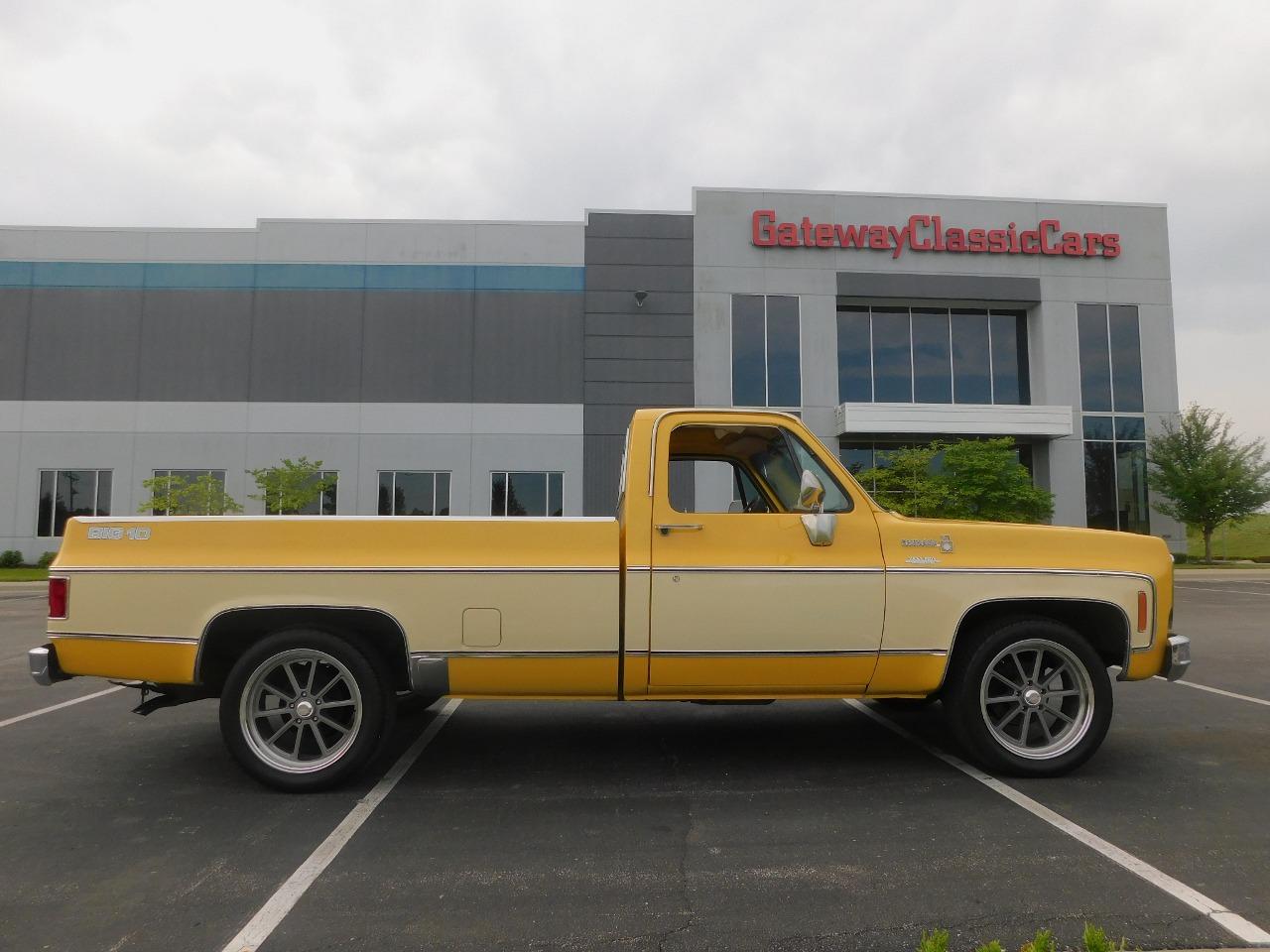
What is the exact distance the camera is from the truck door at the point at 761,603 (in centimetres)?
424

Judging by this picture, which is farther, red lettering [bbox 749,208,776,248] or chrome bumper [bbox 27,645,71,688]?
red lettering [bbox 749,208,776,248]

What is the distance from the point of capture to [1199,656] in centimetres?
883

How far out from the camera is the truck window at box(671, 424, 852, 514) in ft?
15.0

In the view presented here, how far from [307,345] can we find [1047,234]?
26435mm

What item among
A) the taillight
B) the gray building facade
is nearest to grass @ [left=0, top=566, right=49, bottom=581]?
the gray building facade

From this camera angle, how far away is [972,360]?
2948 centimetres

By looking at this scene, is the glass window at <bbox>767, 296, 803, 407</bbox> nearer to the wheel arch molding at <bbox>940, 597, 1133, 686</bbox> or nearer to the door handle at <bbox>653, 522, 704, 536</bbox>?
the wheel arch molding at <bbox>940, 597, 1133, 686</bbox>

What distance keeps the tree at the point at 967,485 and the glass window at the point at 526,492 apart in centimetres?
1029

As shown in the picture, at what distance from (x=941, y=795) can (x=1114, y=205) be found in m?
31.7

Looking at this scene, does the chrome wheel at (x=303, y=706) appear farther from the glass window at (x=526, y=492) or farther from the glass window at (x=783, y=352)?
the glass window at (x=783, y=352)

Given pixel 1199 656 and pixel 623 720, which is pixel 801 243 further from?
pixel 623 720

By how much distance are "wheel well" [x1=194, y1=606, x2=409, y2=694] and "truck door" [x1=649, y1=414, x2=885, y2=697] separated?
1420 mm

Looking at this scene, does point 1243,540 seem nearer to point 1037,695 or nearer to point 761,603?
point 1037,695

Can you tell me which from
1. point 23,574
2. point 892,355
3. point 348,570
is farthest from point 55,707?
point 892,355
